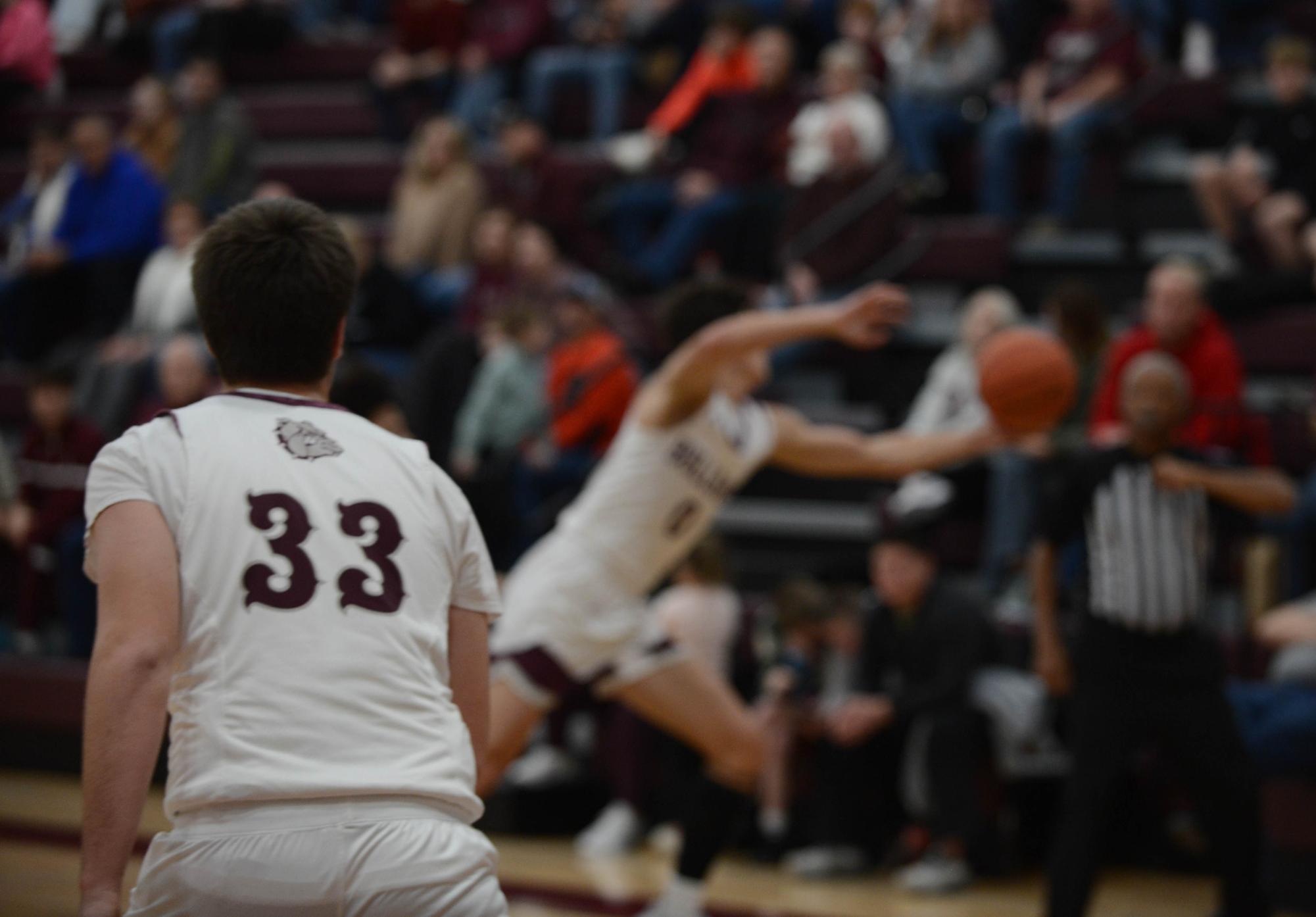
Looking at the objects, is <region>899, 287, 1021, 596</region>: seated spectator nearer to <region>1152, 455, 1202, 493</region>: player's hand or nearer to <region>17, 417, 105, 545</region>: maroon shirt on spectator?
<region>1152, 455, 1202, 493</region>: player's hand

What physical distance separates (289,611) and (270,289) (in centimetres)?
45

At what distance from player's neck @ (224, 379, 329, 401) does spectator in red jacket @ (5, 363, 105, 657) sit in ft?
22.0

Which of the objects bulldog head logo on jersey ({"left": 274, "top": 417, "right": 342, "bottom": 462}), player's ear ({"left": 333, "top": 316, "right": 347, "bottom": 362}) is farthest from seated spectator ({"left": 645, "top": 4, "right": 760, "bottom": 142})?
bulldog head logo on jersey ({"left": 274, "top": 417, "right": 342, "bottom": 462})

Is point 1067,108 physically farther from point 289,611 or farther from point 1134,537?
point 289,611

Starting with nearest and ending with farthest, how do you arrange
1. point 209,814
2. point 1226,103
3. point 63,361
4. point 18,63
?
point 209,814 → point 18,63 → point 1226,103 → point 63,361

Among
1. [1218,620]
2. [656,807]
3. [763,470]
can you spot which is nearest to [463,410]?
[763,470]

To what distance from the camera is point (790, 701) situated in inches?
282

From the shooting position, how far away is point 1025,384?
5.06 meters

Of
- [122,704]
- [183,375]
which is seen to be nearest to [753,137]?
[183,375]

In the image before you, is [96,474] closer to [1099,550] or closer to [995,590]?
[1099,550]

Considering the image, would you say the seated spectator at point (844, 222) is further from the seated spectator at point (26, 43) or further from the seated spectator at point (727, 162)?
the seated spectator at point (26, 43)

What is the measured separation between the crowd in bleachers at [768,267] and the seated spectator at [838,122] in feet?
0.09

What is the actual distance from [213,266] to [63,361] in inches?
341

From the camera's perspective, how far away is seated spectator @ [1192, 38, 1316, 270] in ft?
27.1
